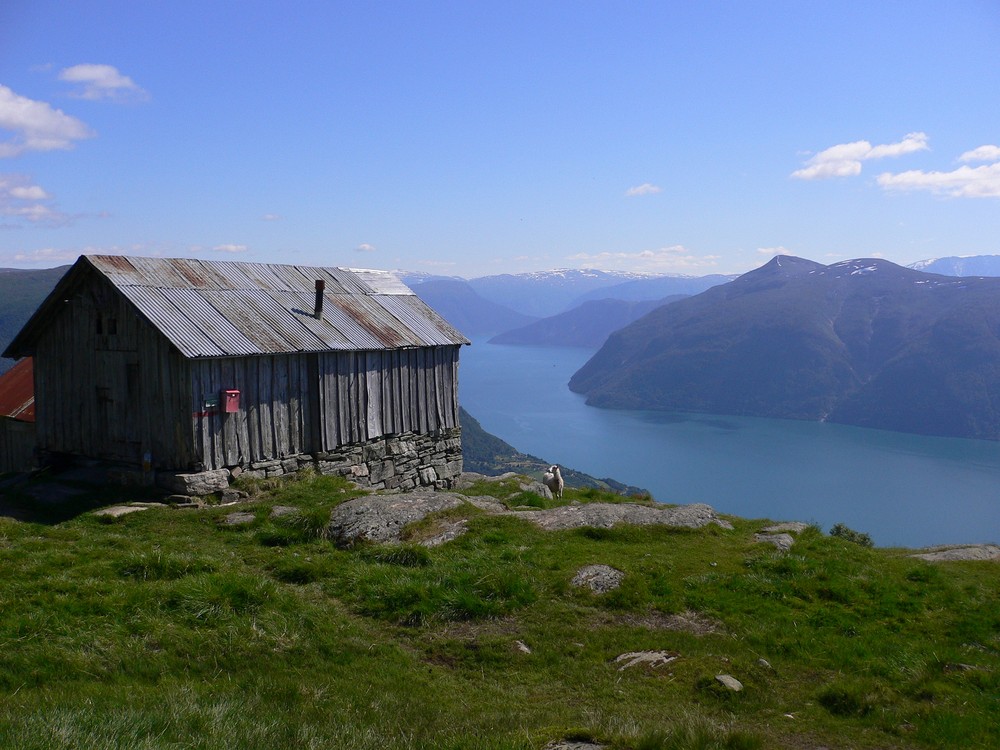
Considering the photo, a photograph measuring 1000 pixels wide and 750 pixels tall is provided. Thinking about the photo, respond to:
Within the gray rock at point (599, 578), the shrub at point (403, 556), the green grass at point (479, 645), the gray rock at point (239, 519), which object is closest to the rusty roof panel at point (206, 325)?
the gray rock at point (239, 519)

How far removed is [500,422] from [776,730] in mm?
157710

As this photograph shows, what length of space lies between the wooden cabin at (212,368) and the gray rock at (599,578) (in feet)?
35.0

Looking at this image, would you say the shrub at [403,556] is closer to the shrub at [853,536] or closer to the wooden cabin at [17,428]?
the shrub at [853,536]

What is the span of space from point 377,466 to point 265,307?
5.76m

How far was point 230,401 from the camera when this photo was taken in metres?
18.4

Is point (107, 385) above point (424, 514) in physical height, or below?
above

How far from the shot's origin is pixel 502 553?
41.4 ft

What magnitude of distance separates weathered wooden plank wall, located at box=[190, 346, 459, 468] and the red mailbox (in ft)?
0.36

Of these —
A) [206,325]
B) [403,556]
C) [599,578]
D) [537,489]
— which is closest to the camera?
[599,578]

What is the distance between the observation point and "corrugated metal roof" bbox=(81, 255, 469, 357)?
18531mm

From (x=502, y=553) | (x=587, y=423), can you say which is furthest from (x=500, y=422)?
(x=502, y=553)

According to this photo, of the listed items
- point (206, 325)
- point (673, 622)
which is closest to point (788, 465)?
point (206, 325)

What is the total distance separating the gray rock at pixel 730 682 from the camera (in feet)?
26.4

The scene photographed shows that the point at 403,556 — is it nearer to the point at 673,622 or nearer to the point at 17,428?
the point at 673,622
